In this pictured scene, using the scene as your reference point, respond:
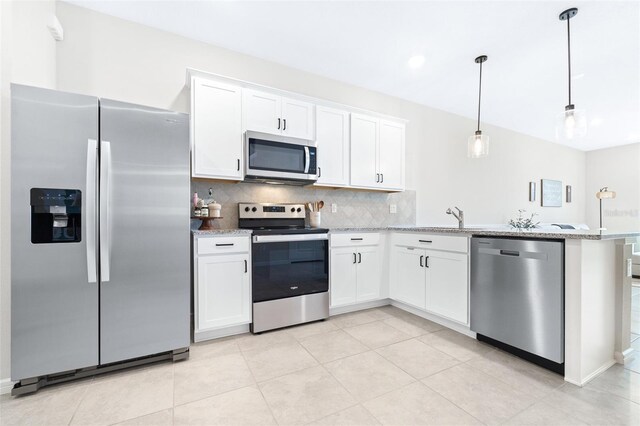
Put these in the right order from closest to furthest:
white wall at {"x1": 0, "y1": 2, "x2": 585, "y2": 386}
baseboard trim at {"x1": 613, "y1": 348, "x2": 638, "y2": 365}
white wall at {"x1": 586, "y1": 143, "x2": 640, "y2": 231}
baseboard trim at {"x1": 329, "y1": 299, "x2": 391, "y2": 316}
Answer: baseboard trim at {"x1": 613, "y1": 348, "x2": 638, "y2": 365}
white wall at {"x1": 0, "y1": 2, "x2": 585, "y2": 386}
baseboard trim at {"x1": 329, "y1": 299, "x2": 391, "y2": 316}
white wall at {"x1": 586, "y1": 143, "x2": 640, "y2": 231}

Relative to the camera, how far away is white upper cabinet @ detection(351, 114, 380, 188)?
3.30 m

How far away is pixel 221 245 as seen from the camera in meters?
2.40

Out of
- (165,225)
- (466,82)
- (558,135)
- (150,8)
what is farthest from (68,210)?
(466,82)

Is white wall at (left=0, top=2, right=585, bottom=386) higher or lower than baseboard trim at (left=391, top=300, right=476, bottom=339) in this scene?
higher

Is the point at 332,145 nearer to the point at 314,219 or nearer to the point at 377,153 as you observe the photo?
the point at 377,153

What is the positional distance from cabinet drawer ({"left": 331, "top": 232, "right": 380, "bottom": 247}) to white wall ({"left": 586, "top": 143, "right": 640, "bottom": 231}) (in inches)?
276

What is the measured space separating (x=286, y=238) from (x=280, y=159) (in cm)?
79

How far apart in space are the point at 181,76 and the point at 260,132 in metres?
0.93

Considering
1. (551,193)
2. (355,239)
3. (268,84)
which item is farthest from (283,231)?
(551,193)

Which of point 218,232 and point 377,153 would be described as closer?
point 218,232

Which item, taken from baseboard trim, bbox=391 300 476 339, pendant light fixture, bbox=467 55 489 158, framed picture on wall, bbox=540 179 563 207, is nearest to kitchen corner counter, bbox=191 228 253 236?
baseboard trim, bbox=391 300 476 339

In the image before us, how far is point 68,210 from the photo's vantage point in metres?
→ 1.76

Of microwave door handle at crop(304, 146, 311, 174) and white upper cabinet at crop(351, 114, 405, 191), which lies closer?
microwave door handle at crop(304, 146, 311, 174)

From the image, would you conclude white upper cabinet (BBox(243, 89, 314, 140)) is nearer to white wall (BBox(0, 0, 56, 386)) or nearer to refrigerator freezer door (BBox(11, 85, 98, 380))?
refrigerator freezer door (BBox(11, 85, 98, 380))
